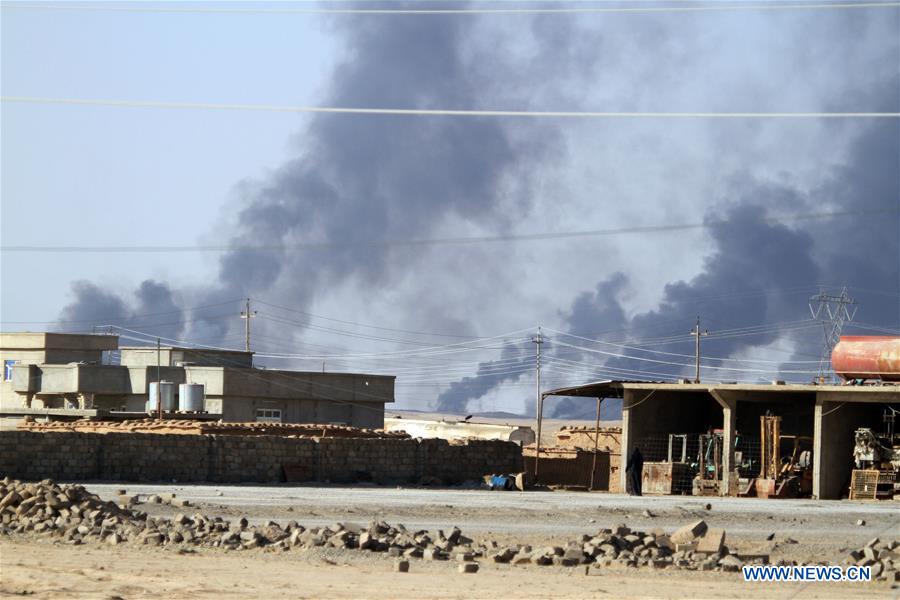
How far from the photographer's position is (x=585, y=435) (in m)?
53.2

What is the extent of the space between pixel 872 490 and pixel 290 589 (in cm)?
2579

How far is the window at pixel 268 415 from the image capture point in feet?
228

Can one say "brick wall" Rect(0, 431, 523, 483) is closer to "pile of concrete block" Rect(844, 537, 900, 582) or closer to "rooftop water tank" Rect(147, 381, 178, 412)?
"rooftop water tank" Rect(147, 381, 178, 412)

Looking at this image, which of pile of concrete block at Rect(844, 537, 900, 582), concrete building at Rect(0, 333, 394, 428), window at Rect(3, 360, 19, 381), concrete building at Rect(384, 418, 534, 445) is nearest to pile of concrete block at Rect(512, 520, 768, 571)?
pile of concrete block at Rect(844, 537, 900, 582)

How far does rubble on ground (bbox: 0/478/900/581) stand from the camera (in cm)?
1850

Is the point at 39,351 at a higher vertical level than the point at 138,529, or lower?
higher

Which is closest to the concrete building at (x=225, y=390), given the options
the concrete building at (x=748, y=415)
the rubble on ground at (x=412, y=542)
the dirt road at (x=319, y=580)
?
the concrete building at (x=748, y=415)

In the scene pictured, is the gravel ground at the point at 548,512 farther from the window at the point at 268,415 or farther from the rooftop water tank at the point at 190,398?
the window at the point at 268,415

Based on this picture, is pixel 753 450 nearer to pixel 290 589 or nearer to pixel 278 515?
pixel 278 515

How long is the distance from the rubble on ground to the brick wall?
41.7ft

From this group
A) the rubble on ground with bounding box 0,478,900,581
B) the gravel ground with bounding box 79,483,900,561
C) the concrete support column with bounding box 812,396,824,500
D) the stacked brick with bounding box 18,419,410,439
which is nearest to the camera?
the rubble on ground with bounding box 0,478,900,581

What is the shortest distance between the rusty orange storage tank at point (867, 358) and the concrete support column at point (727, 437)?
3.70 m

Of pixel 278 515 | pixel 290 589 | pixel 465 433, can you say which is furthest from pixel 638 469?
pixel 465 433

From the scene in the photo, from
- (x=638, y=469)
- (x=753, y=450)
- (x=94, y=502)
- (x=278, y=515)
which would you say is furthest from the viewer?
(x=753, y=450)
